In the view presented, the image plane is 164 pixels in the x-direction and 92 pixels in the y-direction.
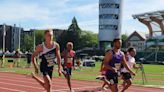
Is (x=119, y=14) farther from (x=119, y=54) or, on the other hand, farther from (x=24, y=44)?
(x=119, y=54)

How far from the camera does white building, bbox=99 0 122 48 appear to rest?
11691 cm

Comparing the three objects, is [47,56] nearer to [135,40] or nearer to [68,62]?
[68,62]

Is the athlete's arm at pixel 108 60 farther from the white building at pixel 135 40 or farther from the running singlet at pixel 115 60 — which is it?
the white building at pixel 135 40

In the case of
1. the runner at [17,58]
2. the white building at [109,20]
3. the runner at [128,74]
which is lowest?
the runner at [17,58]

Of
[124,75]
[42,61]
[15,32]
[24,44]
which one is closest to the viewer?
[42,61]

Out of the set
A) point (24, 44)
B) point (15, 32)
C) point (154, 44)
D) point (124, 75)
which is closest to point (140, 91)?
point (124, 75)

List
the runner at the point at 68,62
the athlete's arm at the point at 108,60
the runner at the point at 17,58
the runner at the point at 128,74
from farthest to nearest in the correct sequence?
the runner at the point at 17,58 < the runner at the point at 68,62 < the runner at the point at 128,74 < the athlete's arm at the point at 108,60

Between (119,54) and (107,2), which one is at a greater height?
(107,2)

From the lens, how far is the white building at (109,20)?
4603 inches

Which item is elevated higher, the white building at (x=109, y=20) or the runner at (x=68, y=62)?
the white building at (x=109, y=20)

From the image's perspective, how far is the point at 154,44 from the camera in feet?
377

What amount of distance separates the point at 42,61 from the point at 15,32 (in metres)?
156

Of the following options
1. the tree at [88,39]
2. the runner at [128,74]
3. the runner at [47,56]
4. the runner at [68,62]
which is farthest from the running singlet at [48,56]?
the tree at [88,39]

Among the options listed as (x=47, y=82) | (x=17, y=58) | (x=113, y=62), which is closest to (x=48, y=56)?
(x=47, y=82)
